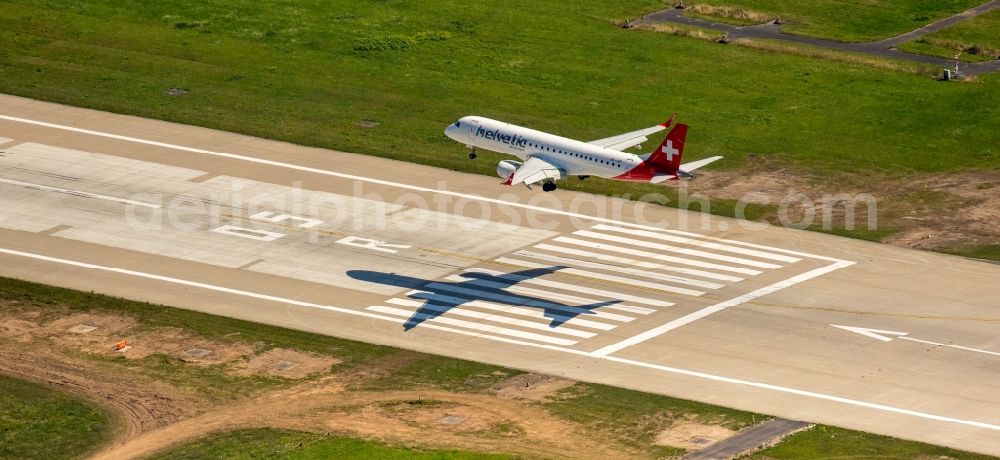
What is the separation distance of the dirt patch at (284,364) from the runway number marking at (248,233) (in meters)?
18.7

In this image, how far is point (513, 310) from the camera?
332 feet

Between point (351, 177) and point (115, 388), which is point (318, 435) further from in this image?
point (351, 177)

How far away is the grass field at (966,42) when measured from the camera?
149 metres

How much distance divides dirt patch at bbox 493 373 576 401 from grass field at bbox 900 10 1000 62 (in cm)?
7389

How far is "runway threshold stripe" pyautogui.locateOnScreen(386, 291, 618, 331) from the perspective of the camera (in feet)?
326

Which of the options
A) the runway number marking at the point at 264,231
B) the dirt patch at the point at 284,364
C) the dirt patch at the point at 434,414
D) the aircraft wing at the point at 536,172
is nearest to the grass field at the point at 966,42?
the aircraft wing at the point at 536,172

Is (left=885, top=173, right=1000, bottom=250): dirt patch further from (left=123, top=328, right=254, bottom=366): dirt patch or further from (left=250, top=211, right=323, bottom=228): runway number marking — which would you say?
(left=123, top=328, right=254, bottom=366): dirt patch

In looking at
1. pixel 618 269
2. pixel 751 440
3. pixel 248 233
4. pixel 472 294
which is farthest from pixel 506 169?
pixel 751 440

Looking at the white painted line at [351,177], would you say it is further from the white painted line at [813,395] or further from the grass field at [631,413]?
the grass field at [631,413]

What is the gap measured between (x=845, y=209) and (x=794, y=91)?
25.6 meters

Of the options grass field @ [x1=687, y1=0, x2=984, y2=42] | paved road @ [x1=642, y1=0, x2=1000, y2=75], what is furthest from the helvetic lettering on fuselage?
grass field @ [x1=687, y1=0, x2=984, y2=42]

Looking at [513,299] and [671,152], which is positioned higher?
[671,152]

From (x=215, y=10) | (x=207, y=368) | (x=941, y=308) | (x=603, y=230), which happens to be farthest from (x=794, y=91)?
(x=207, y=368)

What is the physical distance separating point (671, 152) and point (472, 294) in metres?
17.4
